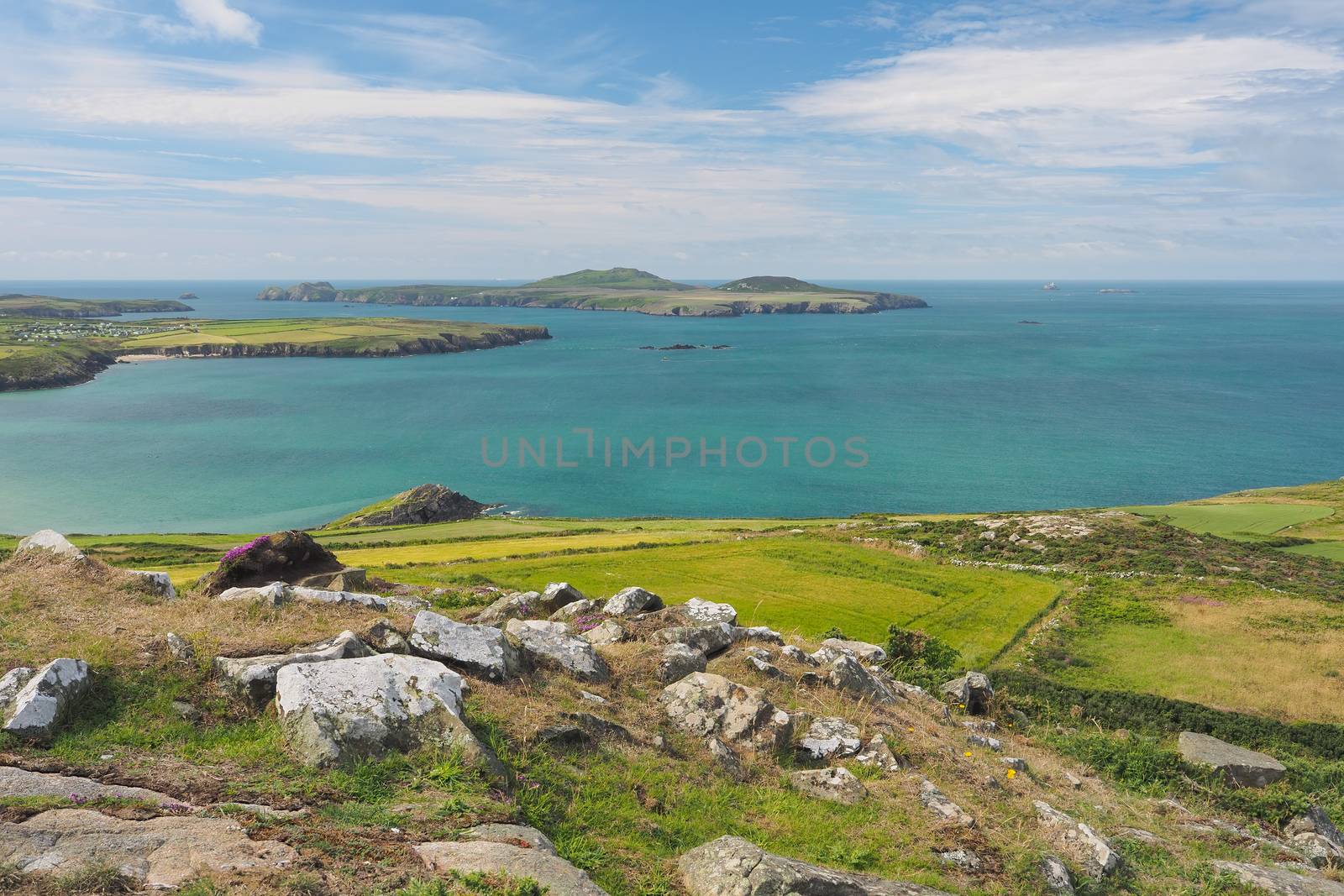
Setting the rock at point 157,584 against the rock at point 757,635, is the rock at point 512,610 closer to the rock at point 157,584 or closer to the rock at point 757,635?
the rock at point 757,635

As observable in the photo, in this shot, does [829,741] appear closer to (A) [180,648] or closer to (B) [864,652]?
(B) [864,652]

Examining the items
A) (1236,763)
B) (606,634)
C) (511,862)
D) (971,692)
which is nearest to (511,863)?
(511,862)

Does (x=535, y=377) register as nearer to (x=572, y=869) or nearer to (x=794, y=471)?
(x=794, y=471)

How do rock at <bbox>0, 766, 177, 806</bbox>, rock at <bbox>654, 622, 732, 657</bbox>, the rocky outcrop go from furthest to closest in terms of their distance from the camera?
1. the rocky outcrop
2. rock at <bbox>654, 622, 732, 657</bbox>
3. rock at <bbox>0, 766, 177, 806</bbox>

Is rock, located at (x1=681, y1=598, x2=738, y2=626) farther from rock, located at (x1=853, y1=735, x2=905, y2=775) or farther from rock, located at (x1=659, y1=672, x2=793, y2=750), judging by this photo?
rock, located at (x1=853, y1=735, x2=905, y2=775)

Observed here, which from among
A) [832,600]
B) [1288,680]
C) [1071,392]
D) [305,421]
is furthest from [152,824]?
[1071,392]

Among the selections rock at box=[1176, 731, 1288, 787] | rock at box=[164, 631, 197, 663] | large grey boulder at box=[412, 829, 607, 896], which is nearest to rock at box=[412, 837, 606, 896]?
large grey boulder at box=[412, 829, 607, 896]

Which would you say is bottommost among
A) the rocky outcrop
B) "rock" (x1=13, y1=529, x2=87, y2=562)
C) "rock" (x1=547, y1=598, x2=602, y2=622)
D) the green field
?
the rocky outcrop
